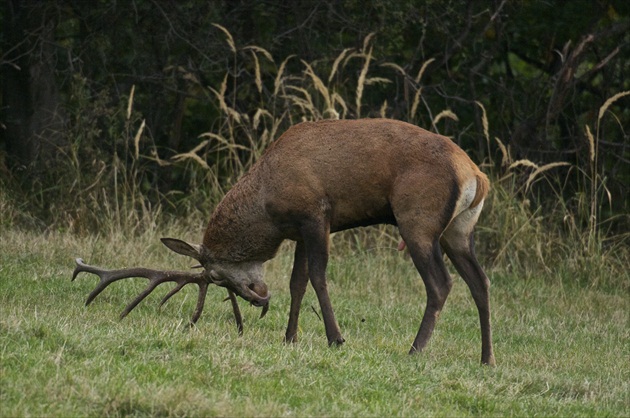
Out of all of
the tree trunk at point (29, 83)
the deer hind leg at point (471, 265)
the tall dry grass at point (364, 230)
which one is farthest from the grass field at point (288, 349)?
the tree trunk at point (29, 83)

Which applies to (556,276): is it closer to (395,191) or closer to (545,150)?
(545,150)

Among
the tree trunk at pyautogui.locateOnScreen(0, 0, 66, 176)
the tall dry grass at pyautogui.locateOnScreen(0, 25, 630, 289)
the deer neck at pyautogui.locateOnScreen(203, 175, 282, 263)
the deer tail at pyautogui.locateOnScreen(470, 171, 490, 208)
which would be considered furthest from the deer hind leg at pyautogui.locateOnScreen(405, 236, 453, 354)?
the tree trunk at pyautogui.locateOnScreen(0, 0, 66, 176)

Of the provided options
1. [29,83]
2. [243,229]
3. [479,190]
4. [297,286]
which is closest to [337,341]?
[297,286]

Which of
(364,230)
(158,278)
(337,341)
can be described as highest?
(158,278)

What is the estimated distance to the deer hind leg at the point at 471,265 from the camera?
8.14 meters

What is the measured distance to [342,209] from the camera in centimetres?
811

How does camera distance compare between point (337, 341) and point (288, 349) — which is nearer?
point (288, 349)

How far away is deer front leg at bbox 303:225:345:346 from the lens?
811cm

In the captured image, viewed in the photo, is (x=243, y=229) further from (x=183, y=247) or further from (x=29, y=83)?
(x=29, y=83)

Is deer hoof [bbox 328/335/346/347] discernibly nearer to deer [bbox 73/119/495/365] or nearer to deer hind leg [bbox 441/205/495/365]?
deer [bbox 73/119/495/365]

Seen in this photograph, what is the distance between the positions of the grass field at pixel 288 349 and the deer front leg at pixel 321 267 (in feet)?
0.73

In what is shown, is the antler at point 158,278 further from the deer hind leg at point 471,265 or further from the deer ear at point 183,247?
the deer hind leg at point 471,265

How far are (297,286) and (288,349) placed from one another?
5.12ft

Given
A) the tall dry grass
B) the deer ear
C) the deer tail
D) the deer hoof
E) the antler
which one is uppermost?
the deer tail
